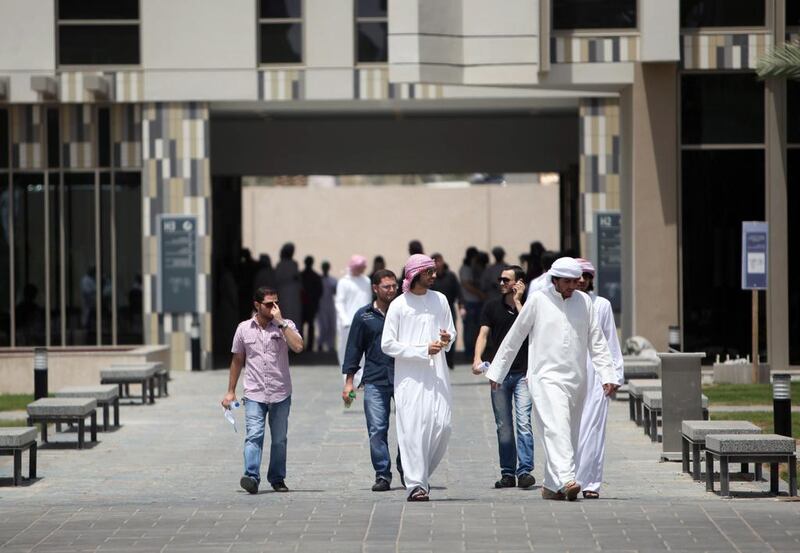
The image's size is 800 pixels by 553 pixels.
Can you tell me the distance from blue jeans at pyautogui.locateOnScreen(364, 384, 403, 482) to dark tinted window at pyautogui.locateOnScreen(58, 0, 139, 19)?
52.8ft

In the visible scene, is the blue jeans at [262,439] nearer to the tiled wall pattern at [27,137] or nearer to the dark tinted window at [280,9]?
the dark tinted window at [280,9]

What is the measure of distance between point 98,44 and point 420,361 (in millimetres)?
16711

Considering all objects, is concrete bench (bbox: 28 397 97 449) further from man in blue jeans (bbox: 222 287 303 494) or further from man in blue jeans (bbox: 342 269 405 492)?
man in blue jeans (bbox: 342 269 405 492)

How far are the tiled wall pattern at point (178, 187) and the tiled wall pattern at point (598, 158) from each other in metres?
5.99

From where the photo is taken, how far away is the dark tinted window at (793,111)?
969 inches

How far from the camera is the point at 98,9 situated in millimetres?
27750

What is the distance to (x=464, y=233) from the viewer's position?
4922 centimetres

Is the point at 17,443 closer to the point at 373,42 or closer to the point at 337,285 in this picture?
the point at 337,285

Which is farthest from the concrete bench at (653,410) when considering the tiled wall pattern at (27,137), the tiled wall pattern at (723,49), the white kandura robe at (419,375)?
the tiled wall pattern at (27,137)

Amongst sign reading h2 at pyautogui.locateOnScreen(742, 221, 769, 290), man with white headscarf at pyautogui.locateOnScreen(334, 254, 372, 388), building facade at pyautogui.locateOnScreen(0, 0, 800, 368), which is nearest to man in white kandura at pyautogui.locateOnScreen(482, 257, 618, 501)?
man with white headscarf at pyautogui.locateOnScreen(334, 254, 372, 388)

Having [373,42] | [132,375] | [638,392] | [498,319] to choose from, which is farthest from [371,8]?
[498,319]

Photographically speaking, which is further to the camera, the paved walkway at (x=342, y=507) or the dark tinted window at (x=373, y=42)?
Answer: the dark tinted window at (x=373, y=42)

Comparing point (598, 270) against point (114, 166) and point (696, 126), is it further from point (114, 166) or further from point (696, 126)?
point (114, 166)

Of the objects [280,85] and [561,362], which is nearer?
[561,362]
